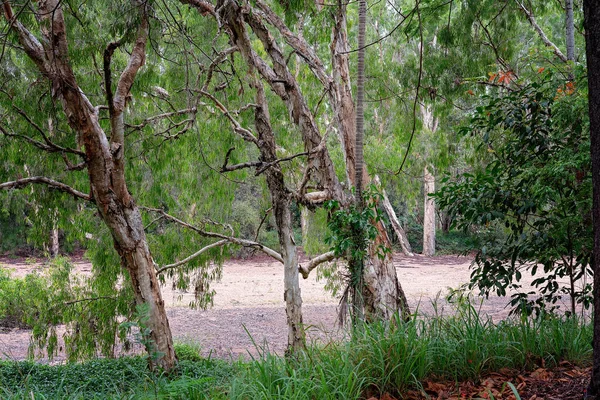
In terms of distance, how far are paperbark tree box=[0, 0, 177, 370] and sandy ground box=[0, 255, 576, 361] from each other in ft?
5.25

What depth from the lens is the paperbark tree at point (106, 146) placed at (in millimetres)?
6473

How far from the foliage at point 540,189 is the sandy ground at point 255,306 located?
4.01 meters

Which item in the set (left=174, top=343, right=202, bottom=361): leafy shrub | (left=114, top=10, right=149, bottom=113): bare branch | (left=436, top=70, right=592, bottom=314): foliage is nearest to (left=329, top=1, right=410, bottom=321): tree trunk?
(left=114, top=10, right=149, bottom=113): bare branch

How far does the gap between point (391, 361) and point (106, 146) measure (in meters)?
4.92

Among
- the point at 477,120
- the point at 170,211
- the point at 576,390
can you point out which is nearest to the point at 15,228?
the point at 170,211

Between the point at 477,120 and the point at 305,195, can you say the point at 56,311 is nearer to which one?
the point at 305,195

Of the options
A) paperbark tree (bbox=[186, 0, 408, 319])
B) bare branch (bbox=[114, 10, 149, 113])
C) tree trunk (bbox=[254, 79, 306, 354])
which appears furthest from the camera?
paperbark tree (bbox=[186, 0, 408, 319])

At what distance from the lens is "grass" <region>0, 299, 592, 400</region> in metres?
2.91

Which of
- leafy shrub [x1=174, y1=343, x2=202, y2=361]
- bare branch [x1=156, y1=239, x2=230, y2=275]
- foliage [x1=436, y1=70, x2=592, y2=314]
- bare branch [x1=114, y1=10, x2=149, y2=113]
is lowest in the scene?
leafy shrub [x1=174, y1=343, x2=202, y2=361]

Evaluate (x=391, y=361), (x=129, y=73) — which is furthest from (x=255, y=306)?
(x=391, y=361)

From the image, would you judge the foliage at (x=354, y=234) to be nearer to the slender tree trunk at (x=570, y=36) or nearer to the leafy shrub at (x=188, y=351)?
the slender tree trunk at (x=570, y=36)

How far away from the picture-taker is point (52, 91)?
6.58 m

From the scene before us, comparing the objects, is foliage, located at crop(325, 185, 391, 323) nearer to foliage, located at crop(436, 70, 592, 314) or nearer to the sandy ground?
the sandy ground

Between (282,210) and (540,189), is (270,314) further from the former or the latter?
(540,189)
